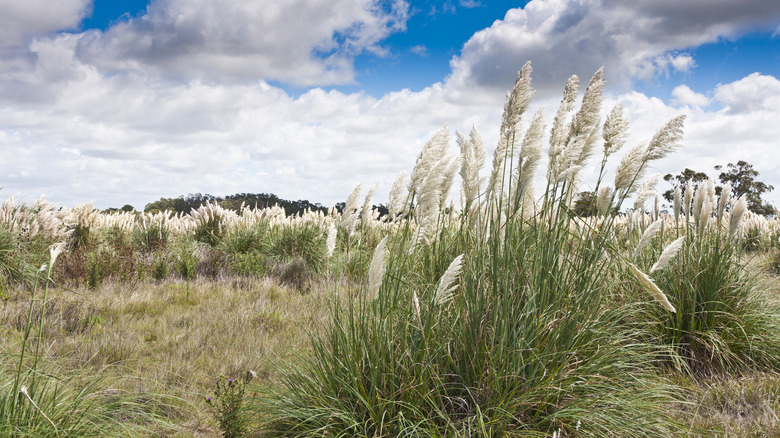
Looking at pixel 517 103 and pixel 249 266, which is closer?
pixel 517 103

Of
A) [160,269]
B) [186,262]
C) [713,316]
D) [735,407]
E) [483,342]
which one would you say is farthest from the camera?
[160,269]

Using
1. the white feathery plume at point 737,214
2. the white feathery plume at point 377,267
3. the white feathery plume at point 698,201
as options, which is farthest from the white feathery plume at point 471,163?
the white feathery plume at point 737,214

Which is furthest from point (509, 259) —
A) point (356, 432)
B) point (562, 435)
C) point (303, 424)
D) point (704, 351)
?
point (704, 351)

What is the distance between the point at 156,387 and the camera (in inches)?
152

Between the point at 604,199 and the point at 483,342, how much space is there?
65.4 inches

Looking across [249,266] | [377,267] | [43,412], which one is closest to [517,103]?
[377,267]

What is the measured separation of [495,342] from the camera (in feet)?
9.75

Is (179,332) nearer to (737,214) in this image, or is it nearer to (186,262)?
(186,262)

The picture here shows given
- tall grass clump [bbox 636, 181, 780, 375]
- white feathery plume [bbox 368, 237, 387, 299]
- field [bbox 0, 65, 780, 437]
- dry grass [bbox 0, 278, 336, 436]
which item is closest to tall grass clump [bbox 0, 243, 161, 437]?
field [bbox 0, 65, 780, 437]

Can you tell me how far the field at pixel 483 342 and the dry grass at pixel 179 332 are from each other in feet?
Result: 0.12

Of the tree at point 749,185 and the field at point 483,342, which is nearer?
the field at point 483,342

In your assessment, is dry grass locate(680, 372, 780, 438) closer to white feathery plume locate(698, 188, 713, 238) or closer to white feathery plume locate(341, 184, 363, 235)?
white feathery plume locate(698, 188, 713, 238)

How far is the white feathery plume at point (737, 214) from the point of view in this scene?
14.9 ft

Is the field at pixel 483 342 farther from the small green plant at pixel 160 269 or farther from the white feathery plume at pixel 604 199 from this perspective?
the small green plant at pixel 160 269
